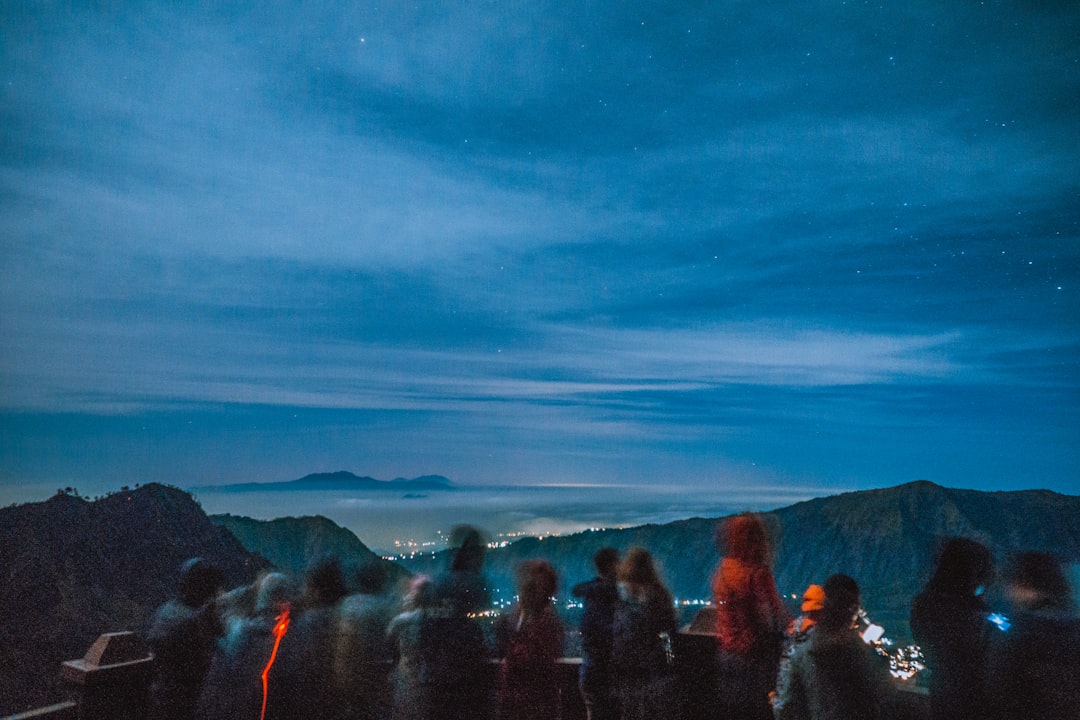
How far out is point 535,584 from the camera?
5.39 metres

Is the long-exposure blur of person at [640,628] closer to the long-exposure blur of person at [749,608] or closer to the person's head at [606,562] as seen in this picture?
the person's head at [606,562]

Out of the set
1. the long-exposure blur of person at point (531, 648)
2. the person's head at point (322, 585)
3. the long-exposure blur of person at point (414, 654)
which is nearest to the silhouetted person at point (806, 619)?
the long-exposure blur of person at point (531, 648)

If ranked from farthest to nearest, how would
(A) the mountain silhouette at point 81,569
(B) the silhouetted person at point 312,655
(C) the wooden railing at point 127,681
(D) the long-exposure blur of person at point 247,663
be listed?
1. (A) the mountain silhouette at point 81,569
2. (C) the wooden railing at point 127,681
3. (B) the silhouetted person at point 312,655
4. (D) the long-exposure blur of person at point 247,663

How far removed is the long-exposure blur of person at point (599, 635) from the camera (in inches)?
214

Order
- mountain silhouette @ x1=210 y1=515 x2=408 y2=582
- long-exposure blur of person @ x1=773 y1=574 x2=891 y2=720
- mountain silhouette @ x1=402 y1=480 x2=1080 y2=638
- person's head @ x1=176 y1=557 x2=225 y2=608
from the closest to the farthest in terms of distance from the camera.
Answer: long-exposure blur of person @ x1=773 y1=574 x2=891 y2=720
person's head @ x1=176 y1=557 x2=225 y2=608
mountain silhouette @ x1=210 y1=515 x2=408 y2=582
mountain silhouette @ x1=402 y1=480 x2=1080 y2=638

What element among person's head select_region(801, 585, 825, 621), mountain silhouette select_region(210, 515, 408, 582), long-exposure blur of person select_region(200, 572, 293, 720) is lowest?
mountain silhouette select_region(210, 515, 408, 582)

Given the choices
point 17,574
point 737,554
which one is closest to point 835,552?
point 17,574

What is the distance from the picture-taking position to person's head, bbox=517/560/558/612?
5.40 meters

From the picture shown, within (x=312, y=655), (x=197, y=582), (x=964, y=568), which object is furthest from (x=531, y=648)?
(x=964, y=568)

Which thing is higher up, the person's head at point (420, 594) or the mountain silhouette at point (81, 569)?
the person's head at point (420, 594)

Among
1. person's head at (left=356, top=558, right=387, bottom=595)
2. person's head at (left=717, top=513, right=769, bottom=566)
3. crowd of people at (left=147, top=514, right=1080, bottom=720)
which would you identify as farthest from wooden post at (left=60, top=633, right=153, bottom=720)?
person's head at (left=717, top=513, right=769, bottom=566)

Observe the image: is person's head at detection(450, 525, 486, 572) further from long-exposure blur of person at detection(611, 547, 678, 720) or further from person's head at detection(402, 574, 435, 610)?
long-exposure blur of person at detection(611, 547, 678, 720)

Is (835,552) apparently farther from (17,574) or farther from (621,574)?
(621,574)

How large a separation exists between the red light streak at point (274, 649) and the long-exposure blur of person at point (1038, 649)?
168 inches
